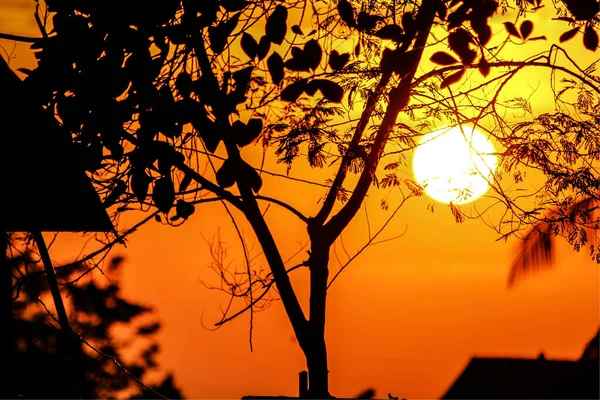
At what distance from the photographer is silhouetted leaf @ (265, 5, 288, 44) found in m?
5.04

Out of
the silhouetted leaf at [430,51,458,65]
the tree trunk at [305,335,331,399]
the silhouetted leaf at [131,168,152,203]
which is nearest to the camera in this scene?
the silhouetted leaf at [430,51,458,65]

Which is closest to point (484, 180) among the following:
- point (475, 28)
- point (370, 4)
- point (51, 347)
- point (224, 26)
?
point (370, 4)

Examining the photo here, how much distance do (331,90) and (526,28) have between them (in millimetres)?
1204

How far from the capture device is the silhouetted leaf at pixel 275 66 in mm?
5177

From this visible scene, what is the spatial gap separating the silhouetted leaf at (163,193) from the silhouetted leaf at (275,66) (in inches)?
40.1

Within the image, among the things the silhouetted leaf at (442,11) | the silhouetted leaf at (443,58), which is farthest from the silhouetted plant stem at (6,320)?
the silhouetted leaf at (442,11)

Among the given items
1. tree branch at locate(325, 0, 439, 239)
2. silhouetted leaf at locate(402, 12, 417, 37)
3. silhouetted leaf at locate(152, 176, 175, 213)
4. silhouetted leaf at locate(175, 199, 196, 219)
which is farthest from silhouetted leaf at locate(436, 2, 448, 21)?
silhouetted leaf at locate(175, 199, 196, 219)

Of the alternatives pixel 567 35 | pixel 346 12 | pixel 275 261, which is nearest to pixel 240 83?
pixel 346 12

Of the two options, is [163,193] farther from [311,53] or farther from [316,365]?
[316,365]

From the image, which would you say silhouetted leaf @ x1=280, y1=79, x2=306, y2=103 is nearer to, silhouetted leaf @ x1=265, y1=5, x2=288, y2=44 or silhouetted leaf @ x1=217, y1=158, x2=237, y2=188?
silhouetted leaf @ x1=265, y1=5, x2=288, y2=44

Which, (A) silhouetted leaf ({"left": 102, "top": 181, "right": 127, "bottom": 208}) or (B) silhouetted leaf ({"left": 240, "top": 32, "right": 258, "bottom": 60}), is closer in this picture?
(B) silhouetted leaf ({"left": 240, "top": 32, "right": 258, "bottom": 60})

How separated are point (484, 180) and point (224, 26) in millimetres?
3418

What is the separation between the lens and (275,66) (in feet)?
17.0

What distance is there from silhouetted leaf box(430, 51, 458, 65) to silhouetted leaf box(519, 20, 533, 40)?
453 mm
